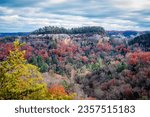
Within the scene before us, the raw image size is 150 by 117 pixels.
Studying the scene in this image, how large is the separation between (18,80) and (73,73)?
401ft

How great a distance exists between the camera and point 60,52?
172750 millimetres

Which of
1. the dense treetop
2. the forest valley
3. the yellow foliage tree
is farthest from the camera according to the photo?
the dense treetop

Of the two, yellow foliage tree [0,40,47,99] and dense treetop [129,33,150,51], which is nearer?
yellow foliage tree [0,40,47,99]

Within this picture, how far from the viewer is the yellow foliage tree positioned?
43.0 ft

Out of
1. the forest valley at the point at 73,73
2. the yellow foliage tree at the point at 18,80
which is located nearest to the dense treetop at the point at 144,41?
the forest valley at the point at 73,73

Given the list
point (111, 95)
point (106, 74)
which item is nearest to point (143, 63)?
point (106, 74)

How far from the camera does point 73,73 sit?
135625 millimetres

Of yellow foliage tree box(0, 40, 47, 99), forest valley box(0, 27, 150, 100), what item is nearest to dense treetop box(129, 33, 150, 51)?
forest valley box(0, 27, 150, 100)

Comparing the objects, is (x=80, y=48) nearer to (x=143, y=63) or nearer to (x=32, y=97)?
(x=143, y=63)

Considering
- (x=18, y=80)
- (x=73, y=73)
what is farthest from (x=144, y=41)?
(x=18, y=80)

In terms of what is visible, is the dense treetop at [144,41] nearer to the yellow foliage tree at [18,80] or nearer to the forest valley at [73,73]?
the forest valley at [73,73]

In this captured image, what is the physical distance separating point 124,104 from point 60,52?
532 feet

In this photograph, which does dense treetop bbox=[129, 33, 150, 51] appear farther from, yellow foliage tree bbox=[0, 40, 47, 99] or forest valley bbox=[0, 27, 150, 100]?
yellow foliage tree bbox=[0, 40, 47, 99]

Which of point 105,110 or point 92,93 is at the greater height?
point 105,110
